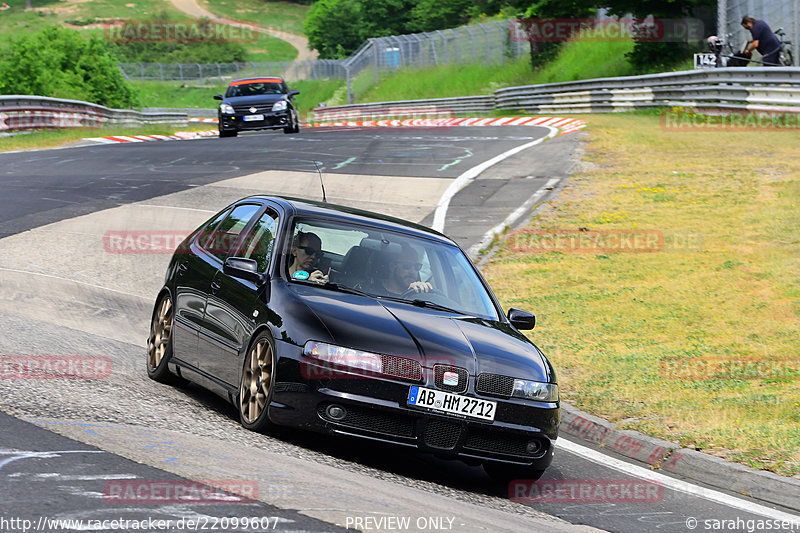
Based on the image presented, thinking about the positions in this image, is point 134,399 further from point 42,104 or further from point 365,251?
point 42,104

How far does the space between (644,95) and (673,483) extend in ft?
94.2

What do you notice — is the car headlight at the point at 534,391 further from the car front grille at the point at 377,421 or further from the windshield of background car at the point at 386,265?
the windshield of background car at the point at 386,265

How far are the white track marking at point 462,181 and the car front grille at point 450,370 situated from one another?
9.92 m

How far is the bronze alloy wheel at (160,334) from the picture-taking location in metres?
8.32

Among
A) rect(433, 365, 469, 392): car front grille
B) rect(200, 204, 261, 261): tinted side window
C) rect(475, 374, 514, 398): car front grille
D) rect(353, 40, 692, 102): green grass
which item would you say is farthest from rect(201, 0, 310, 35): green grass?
rect(433, 365, 469, 392): car front grille

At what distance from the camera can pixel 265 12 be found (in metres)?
152

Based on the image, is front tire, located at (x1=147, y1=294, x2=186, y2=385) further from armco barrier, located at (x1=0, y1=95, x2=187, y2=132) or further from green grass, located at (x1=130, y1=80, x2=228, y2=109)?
green grass, located at (x1=130, y1=80, x2=228, y2=109)

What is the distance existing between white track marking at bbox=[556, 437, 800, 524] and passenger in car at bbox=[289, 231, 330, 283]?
2253mm

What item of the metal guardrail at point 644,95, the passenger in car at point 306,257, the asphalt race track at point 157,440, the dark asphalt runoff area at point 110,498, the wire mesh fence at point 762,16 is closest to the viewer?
the dark asphalt runoff area at point 110,498

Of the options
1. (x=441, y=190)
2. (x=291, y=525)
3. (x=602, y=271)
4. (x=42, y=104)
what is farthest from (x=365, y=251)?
(x=42, y=104)

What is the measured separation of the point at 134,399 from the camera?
714cm

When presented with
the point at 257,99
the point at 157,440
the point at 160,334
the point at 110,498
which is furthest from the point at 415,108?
the point at 110,498

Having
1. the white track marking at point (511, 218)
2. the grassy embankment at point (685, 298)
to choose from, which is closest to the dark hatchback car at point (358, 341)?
the grassy embankment at point (685, 298)

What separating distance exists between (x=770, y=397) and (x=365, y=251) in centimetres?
366
